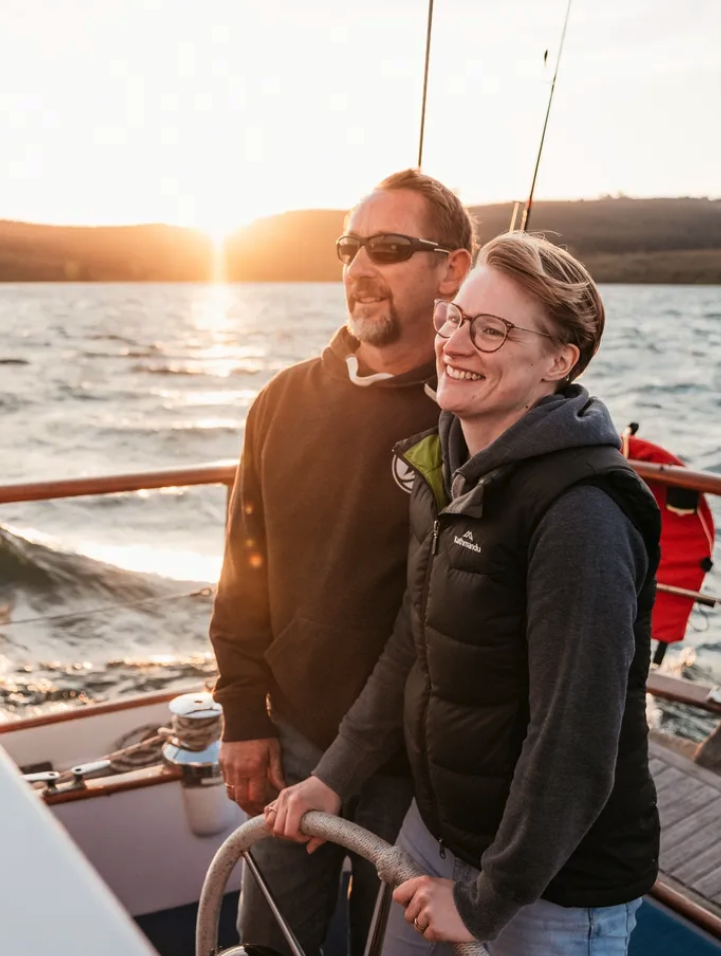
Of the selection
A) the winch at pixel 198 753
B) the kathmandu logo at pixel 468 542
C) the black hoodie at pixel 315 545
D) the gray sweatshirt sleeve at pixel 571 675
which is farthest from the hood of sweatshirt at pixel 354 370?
the winch at pixel 198 753

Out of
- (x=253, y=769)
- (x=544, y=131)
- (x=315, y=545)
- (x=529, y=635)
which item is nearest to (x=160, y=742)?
(x=253, y=769)

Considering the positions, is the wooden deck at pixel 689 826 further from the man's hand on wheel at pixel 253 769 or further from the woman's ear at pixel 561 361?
the woman's ear at pixel 561 361

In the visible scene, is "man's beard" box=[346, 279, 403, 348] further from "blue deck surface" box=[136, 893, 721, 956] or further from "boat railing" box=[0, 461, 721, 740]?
"blue deck surface" box=[136, 893, 721, 956]

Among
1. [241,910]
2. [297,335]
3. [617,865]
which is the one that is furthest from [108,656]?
[297,335]

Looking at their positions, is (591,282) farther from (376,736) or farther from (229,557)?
(229,557)

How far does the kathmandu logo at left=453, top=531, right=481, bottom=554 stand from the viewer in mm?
1159

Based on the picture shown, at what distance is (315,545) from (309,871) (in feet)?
2.28

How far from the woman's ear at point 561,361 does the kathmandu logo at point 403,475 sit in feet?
1.38

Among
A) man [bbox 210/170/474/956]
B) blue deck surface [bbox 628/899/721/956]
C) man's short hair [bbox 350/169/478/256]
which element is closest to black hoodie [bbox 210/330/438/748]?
man [bbox 210/170/474/956]

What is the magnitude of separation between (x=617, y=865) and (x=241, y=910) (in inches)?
38.6

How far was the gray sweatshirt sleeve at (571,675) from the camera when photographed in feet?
3.40

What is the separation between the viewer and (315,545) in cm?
170

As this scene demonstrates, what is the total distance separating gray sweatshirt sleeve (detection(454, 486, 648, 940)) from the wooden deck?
6.33ft

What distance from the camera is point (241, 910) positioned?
1.86 m
